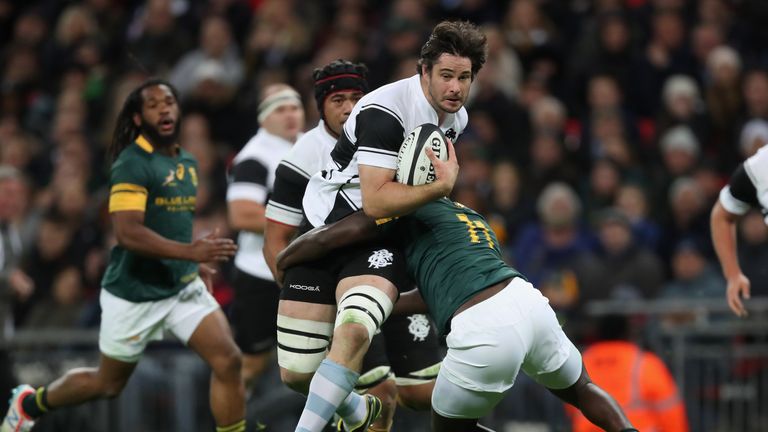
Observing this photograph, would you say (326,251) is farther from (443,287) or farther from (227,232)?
(227,232)

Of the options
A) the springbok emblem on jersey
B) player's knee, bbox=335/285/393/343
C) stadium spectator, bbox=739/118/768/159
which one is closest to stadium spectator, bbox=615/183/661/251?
stadium spectator, bbox=739/118/768/159

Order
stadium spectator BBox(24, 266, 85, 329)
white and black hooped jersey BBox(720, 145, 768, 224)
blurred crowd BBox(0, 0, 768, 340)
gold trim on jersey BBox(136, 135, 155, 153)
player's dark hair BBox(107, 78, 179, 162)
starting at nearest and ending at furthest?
white and black hooped jersey BBox(720, 145, 768, 224) → gold trim on jersey BBox(136, 135, 155, 153) → player's dark hair BBox(107, 78, 179, 162) → blurred crowd BBox(0, 0, 768, 340) → stadium spectator BBox(24, 266, 85, 329)

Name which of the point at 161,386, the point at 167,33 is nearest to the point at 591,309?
the point at 161,386

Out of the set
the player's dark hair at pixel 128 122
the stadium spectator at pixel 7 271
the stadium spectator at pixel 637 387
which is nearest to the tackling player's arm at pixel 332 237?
the player's dark hair at pixel 128 122

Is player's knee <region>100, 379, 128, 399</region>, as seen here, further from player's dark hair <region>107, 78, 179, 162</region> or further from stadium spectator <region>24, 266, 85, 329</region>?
stadium spectator <region>24, 266, 85, 329</region>

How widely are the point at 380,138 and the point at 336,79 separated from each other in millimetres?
1436

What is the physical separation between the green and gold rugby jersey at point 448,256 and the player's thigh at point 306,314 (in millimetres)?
534

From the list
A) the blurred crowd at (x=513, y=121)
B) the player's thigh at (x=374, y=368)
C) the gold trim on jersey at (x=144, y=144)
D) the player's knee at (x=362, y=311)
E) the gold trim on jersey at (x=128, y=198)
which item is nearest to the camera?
the player's knee at (x=362, y=311)

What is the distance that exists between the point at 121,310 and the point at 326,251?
202cm

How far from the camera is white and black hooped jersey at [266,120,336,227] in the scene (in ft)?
26.0

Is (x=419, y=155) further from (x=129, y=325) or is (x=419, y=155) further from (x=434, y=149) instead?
(x=129, y=325)

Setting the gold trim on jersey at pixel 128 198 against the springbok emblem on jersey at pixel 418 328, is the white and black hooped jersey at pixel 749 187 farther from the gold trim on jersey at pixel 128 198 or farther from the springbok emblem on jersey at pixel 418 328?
the gold trim on jersey at pixel 128 198

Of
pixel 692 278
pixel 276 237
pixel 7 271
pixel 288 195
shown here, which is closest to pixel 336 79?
pixel 288 195

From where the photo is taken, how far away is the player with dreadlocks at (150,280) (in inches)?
323
